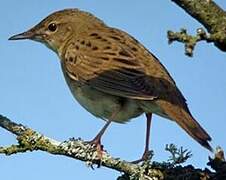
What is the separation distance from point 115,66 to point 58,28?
196 cm

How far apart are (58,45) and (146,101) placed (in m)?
2.57

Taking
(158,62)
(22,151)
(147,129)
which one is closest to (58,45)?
(158,62)

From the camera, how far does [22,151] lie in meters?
3.43

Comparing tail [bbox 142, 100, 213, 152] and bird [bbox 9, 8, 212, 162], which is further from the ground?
bird [bbox 9, 8, 212, 162]

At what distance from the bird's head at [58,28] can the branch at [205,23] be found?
5.35m

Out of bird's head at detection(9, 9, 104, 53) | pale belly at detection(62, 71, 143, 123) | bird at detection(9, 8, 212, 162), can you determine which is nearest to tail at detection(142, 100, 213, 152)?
bird at detection(9, 8, 212, 162)

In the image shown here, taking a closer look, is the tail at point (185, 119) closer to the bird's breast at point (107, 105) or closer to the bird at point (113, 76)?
the bird at point (113, 76)

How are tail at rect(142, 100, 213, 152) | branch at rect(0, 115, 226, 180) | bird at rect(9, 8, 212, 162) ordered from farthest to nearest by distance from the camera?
bird at rect(9, 8, 212, 162) → tail at rect(142, 100, 213, 152) → branch at rect(0, 115, 226, 180)

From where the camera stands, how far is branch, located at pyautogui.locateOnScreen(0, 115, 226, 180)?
3.28 metres

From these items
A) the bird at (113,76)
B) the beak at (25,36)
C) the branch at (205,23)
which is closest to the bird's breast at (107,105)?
the bird at (113,76)

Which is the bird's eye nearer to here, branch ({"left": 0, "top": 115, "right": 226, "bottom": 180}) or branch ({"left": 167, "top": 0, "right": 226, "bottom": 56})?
branch ({"left": 0, "top": 115, "right": 226, "bottom": 180})

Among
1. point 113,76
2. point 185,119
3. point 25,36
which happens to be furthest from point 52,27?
point 185,119

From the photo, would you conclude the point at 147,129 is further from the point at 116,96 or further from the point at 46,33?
the point at 46,33

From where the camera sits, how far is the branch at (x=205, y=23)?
187cm
